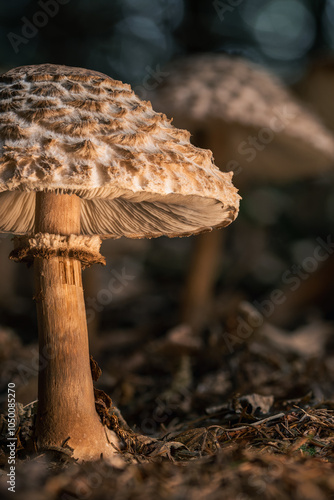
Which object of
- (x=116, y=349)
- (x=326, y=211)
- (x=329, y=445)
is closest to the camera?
(x=329, y=445)

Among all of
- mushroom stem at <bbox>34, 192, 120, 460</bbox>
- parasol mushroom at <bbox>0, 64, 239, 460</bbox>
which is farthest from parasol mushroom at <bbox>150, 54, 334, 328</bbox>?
mushroom stem at <bbox>34, 192, 120, 460</bbox>

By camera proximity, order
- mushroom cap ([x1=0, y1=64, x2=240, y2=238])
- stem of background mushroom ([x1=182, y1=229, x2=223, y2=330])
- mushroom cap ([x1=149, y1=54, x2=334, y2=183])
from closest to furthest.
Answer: mushroom cap ([x1=0, y1=64, x2=240, y2=238]) → mushroom cap ([x1=149, y1=54, x2=334, y2=183]) → stem of background mushroom ([x1=182, y1=229, x2=223, y2=330])

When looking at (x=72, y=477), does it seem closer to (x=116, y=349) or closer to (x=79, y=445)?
(x=79, y=445)

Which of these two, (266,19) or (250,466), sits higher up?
(266,19)

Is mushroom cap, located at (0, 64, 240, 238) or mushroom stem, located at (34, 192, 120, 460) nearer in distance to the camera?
mushroom cap, located at (0, 64, 240, 238)

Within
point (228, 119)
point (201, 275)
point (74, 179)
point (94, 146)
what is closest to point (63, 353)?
point (74, 179)

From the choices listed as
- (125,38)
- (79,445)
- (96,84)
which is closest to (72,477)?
(79,445)

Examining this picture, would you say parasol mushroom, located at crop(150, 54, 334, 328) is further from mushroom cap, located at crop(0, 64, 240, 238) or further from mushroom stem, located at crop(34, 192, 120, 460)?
mushroom stem, located at crop(34, 192, 120, 460)
